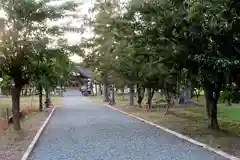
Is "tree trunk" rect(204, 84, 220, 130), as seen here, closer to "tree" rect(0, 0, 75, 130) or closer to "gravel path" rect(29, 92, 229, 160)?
"gravel path" rect(29, 92, 229, 160)

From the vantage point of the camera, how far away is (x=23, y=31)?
1616 cm

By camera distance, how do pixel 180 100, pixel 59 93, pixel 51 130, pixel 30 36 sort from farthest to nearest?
pixel 59 93 < pixel 180 100 < pixel 51 130 < pixel 30 36

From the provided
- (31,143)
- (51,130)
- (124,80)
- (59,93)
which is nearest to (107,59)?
(124,80)

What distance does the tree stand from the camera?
15398mm

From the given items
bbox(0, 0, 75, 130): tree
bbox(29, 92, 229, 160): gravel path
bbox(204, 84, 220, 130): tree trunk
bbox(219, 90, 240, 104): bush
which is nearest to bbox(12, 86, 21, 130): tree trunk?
bbox(0, 0, 75, 130): tree

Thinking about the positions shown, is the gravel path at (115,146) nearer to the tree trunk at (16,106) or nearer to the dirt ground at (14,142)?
the dirt ground at (14,142)

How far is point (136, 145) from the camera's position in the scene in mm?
12430

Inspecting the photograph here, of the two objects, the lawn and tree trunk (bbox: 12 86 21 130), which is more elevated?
tree trunk (bbox: 12 86 21 130)

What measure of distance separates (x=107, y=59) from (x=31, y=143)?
83.1 feet

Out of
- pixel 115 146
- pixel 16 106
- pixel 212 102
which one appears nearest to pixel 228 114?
pixel 212 102

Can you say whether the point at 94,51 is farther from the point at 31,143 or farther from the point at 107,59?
the point at 31,143

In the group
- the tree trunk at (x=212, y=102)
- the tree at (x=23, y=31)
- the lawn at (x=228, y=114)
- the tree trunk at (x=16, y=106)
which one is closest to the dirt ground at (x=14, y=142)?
the tree trunk at (x=16, y=106)

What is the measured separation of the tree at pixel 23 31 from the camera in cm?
1540

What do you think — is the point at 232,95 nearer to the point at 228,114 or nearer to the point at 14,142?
the point at 14,142
